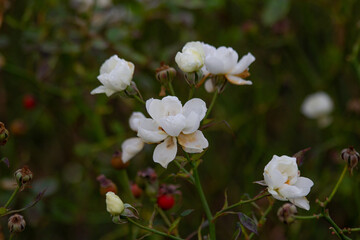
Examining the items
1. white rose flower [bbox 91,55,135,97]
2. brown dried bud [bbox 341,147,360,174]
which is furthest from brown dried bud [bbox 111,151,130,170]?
brown dried bud [bbox 341,147,360,174]

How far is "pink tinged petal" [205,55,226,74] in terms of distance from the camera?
0.88m

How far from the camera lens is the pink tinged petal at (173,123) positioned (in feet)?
2.56

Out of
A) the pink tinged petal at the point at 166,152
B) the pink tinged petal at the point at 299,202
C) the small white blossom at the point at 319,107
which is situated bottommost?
the small white blossom at the point at 319,107

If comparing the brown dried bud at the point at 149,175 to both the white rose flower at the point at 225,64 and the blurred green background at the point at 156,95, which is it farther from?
the blurred green background at the point at 156,95

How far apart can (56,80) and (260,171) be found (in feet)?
2.70

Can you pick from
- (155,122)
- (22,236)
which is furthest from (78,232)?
(155,122)

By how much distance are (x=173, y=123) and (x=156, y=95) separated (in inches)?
42.6

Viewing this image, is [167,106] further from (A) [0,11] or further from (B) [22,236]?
(B) [22,236]

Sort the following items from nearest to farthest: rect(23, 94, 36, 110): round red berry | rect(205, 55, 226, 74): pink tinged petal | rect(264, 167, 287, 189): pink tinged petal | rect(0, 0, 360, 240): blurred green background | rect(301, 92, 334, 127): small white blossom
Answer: rect(264, 167, 287, 189): pink tinged petal
rect(205, 55, 226, 74): pink tinged petal
rect(0, 0, 360, 240): blurred green background
rect(23, 94, 36, 110): round red berry
rect(301, 92, 334, 127): small white blossom

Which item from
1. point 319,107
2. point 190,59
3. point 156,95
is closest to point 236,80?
point 190,59

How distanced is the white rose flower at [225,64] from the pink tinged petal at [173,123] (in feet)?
0.49

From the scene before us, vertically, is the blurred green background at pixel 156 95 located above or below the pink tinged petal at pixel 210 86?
below

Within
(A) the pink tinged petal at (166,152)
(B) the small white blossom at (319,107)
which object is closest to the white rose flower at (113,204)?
(A) the pink tinged petal at (166,152)

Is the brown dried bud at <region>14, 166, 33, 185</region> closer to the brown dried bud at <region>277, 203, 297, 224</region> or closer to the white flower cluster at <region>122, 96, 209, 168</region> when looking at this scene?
the white flower cluster at <region>122, 96, 209, 168</region>
